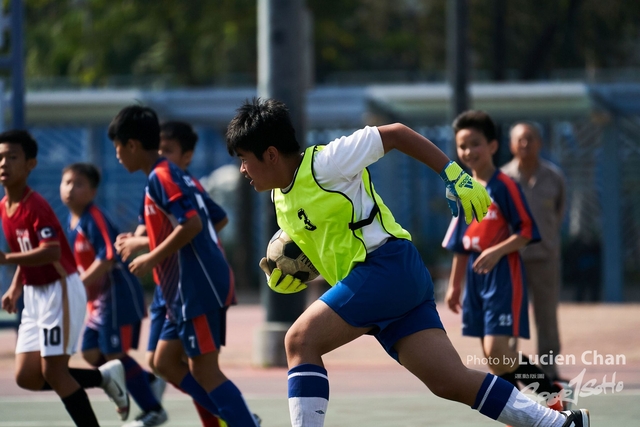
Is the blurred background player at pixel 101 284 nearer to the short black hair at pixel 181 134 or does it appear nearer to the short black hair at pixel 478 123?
the short black hair at pixel 181 134

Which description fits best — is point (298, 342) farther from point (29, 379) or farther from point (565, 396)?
point (565, 396)

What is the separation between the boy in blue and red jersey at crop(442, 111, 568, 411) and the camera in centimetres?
679

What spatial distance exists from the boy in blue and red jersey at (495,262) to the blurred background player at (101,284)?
2.29m

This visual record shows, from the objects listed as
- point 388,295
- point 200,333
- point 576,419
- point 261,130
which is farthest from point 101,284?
point 576,419

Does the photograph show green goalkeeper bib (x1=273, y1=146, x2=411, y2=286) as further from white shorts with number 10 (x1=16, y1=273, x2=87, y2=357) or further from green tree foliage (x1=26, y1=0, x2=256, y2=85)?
green tree foliage (x1=26, y1=0, x2=256, y2=85)

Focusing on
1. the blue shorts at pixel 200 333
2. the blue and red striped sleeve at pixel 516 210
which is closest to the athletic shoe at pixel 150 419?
the blue shorts at pixel 200 333

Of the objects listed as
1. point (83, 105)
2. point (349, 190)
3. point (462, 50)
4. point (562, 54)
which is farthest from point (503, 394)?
point (562, 54)

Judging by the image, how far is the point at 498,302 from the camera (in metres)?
6.83

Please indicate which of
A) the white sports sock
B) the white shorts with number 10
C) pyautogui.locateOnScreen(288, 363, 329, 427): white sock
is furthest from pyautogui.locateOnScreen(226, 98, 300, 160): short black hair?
the white shorts with number 10

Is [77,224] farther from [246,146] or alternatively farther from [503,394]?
[503,394]

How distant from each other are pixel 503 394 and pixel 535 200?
4.42 meters

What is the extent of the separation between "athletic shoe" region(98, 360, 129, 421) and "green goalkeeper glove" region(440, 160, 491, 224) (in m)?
3.02

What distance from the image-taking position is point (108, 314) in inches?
305

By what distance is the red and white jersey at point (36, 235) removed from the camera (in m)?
6.50
